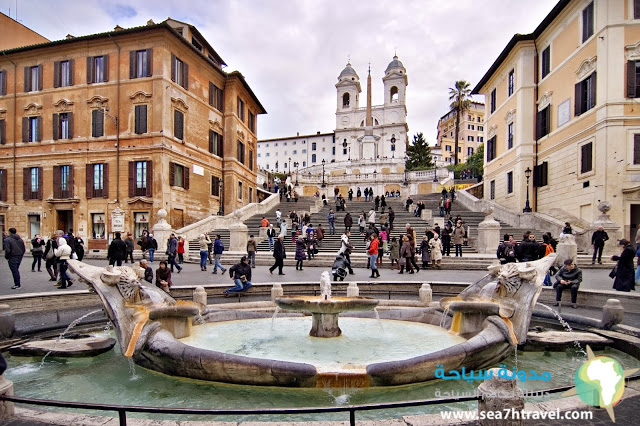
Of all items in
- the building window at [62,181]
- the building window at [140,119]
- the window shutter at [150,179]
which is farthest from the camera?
the building window at [62,181]

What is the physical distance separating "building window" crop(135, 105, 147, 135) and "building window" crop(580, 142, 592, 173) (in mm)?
26467

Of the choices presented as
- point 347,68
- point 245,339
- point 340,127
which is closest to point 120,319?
point 245,339

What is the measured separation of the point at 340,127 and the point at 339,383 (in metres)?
93.9

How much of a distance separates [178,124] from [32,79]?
11731 mm

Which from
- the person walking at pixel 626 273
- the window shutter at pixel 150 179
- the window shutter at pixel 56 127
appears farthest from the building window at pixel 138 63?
the person walking at pixel 626 273

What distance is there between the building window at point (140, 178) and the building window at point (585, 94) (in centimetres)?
2589

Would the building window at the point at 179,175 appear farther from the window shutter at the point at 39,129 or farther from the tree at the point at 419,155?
the tree at the point at 419,155

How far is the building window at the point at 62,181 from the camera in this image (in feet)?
95.6

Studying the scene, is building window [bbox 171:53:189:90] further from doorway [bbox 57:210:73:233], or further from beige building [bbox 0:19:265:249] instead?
doorway [bbox 57:210:73:233]

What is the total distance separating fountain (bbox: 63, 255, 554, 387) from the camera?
16.2 ft

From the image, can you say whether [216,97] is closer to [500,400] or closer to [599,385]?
[599,385]

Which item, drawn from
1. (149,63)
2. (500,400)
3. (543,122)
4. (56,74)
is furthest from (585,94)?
(56,74)

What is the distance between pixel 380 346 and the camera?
6648 millimetres

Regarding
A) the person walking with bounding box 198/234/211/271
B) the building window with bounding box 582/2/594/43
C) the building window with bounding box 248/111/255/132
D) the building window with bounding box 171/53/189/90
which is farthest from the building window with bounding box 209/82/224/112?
the building window with bounding box 582/2/594/43
